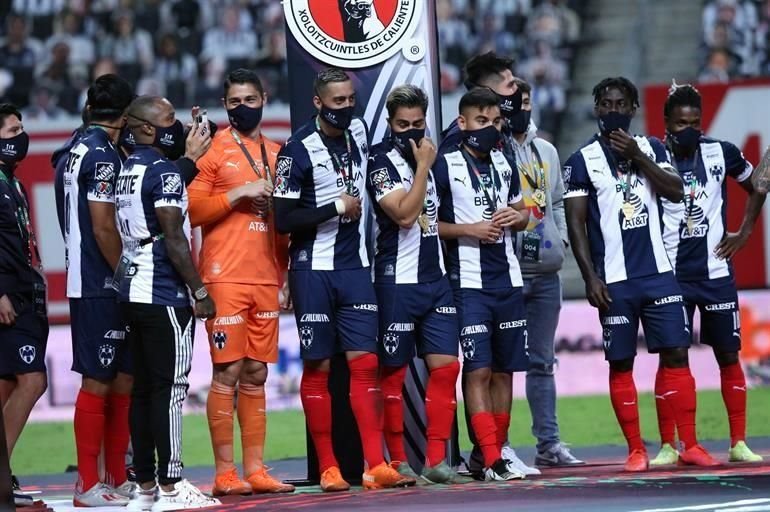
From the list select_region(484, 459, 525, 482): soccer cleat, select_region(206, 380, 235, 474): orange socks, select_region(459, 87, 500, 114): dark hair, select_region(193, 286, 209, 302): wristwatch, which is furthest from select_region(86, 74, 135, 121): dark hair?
select_region(484, 459, 525, 482): soccer cleat

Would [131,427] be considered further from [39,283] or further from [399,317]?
[399,317]

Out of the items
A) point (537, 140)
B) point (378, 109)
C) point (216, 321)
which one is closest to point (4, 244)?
point (216, 321)

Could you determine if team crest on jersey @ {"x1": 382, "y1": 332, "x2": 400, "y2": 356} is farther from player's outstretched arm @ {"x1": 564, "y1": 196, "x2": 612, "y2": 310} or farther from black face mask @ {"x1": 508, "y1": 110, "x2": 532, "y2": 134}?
black face mask @ {"x1": 508, "y1": 110, "x2": 532, "y2": 134}

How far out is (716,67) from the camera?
1594 cm

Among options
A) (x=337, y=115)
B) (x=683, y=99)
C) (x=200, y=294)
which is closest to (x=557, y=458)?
(x=683, y=99)

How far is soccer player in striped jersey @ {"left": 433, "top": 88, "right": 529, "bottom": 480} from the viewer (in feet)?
24.7

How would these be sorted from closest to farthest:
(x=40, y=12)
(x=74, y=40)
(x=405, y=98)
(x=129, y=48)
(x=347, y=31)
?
(x=405, y=98) < (x=347, y=31) < (x=129, y=48) < (x=74, y=40) < (x=40, y=12)

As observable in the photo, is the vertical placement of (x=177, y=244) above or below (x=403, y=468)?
above

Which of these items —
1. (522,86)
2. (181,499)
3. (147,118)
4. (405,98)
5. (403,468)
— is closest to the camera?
(181,499)

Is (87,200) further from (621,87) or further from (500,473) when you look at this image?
(621,87)

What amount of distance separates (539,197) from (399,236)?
1238mm

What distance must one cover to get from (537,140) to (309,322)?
7.27ft

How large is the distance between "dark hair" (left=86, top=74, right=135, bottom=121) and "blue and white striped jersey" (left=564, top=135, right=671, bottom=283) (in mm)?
2473

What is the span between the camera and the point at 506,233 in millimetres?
7707
